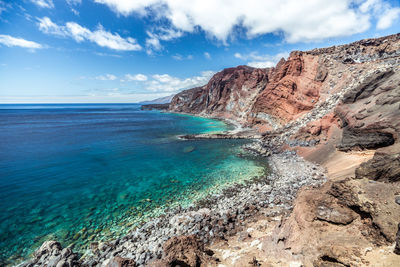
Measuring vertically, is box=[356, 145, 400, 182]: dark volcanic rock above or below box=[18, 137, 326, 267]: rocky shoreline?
above

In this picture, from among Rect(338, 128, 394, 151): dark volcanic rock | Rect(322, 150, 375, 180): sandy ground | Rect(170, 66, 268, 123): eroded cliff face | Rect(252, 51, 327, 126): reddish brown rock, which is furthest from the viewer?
Rect(170, 66, 268, 123): eroded cliff face

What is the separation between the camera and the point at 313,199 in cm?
758

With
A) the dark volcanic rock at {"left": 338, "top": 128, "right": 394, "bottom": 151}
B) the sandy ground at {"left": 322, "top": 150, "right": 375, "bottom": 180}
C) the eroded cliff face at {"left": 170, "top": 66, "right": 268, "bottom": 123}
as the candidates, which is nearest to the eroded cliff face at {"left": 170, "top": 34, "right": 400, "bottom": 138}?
the dark volcanic rock at {"left": 338, "top": 128, "right": 394, "bottom": 151}

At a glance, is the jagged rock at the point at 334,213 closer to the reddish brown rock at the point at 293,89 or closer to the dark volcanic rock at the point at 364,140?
the dark volcanic rock at the point at 364,140

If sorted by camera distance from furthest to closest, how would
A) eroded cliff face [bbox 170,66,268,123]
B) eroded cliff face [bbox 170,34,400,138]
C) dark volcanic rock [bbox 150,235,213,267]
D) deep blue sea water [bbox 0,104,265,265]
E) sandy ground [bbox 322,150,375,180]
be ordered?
eroded cliff face [bbox 170,66,268,123] → eroded cliff face [bbox 170,34,400,138] → sandy ground [bbox 322,150,375,180] → deep blue sea water [bbox 0,104,265,265] → dark volcanic rock [bbox 150,235,213,267]

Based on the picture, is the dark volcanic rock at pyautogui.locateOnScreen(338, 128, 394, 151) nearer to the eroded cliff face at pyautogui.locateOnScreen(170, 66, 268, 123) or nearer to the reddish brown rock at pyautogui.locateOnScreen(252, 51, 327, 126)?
the reddish brown rock at pyautogui.locateOnScreen(252, 51, 327, 126)

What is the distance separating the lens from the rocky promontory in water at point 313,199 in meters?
6.00

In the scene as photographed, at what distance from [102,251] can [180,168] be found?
13.7 meters

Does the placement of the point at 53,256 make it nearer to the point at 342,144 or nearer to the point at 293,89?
the point at 342,144

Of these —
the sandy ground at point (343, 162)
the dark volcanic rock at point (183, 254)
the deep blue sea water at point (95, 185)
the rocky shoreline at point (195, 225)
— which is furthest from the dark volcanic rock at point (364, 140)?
the dark volcanic rock at point (183, 254)

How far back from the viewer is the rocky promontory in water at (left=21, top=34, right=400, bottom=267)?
6004mm

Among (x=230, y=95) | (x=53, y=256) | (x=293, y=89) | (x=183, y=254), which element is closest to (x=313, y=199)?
(x=183, y=254)

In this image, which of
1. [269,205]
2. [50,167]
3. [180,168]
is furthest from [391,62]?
[50,167]

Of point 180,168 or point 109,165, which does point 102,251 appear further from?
point 109,165
